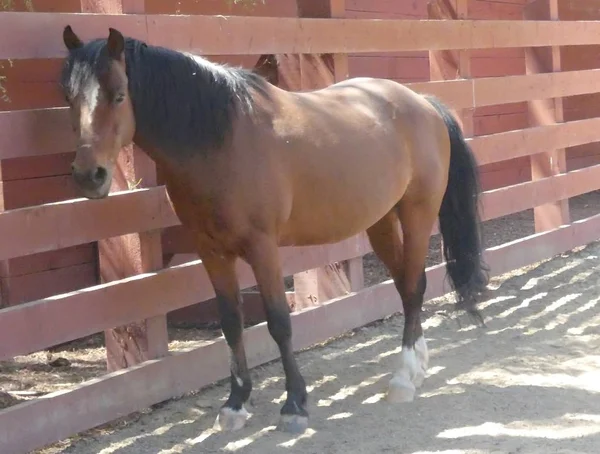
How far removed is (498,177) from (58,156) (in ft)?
18.8

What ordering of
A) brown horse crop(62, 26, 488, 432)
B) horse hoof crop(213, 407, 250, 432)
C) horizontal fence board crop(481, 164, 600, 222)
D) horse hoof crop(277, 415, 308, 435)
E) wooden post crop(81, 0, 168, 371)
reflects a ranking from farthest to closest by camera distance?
horizontal fence board crop(481, 164, 600, 222)
wooden post crop(81, 0, 168, 371)
horse hoof crop(213, 407, 250, 432)
horse hoof crop(277, 415, 308, 435)
brown horse crop(62, 26, 488, 432)

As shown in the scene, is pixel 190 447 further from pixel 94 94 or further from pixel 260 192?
pixel 94 94

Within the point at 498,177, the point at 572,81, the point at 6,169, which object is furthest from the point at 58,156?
the point at 498,177

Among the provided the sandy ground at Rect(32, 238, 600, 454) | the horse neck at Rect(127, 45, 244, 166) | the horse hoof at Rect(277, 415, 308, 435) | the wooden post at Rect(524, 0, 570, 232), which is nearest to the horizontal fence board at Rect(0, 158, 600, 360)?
the sandy ground at Rect(32, 238, 600, 454)

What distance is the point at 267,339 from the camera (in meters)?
4.80

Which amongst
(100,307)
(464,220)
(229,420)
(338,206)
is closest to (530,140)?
(464,220)

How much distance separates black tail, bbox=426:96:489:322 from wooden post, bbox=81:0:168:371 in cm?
169

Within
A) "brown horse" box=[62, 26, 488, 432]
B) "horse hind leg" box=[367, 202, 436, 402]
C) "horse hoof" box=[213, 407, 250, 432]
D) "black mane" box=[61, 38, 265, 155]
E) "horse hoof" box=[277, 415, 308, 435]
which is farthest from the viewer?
"horse hind leg" box=[367, 202, 436, 402]

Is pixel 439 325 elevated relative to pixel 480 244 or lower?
lower

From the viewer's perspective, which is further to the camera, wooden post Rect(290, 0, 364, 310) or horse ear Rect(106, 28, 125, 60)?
wooden post Rect(290, 0, 364, 310)

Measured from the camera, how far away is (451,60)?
621 centimetres

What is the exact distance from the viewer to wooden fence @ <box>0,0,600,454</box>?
348cm

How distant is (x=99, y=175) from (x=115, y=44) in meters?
0.48

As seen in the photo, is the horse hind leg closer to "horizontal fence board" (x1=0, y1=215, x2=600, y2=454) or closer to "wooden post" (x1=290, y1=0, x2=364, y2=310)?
"horizontal fence board" (x1=0, y1=215, x2=600, y2=454)
